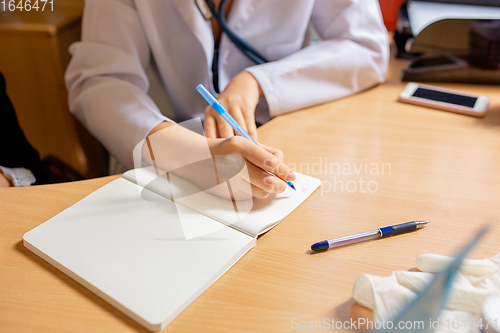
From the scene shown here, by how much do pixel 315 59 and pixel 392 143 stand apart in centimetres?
26

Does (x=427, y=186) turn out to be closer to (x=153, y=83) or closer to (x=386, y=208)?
(x=386, y=208)

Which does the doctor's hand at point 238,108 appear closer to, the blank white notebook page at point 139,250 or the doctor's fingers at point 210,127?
the doctor's fingers at point 210,127

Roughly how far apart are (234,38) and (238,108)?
0.76 feet

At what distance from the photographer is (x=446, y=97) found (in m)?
0.75

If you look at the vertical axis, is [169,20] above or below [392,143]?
above

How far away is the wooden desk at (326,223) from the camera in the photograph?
341 millimetres

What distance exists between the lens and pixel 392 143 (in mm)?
616

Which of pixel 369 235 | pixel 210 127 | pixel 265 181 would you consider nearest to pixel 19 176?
pixel 210 127

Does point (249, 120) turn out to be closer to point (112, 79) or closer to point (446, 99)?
point (112, 79)

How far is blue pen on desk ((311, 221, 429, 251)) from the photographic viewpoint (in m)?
0.41

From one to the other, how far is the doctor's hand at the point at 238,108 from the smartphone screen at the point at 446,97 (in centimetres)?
33

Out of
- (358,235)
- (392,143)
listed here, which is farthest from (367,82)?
(358,235)

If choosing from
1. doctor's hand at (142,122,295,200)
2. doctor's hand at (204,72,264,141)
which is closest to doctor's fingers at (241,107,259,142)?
doctor's hand at (204,72,264,141)

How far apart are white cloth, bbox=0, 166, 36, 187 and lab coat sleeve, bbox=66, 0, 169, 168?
143 mm
